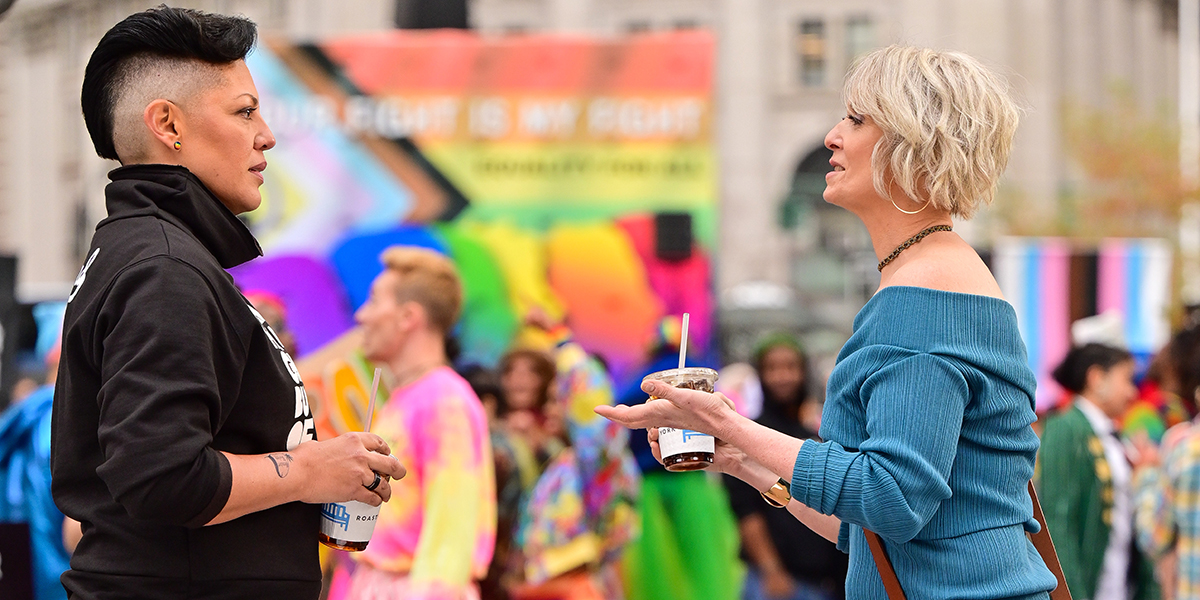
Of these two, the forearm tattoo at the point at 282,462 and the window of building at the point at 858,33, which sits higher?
the window of building at the point at 858,33

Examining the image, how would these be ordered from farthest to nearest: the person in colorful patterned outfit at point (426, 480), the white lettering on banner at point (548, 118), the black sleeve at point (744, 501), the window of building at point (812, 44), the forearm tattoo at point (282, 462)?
the window of building at point (812, 44)
the black sleeve at point (744, 501)
the white lettering on banner at point (548, 118)
the person in colorful patterned outfit at point (426, 480)
the forearm tattoo at point (282, 462)

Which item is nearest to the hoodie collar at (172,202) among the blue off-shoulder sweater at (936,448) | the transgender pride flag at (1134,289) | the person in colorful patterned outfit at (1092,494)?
the blue off-shoulder sweater at (936,448)

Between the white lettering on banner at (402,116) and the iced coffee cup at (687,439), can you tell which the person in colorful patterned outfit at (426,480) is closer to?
the white lettering on banner at (402,116)

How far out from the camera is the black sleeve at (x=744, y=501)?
6.64 m

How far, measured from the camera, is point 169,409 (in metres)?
1.87

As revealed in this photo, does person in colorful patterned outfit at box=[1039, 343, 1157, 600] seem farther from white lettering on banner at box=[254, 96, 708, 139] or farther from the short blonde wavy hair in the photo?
the short blonde wavy hair

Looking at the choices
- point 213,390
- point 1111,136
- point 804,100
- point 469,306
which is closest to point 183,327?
point 213,390

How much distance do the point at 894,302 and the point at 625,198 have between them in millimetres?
3671

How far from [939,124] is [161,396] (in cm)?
145

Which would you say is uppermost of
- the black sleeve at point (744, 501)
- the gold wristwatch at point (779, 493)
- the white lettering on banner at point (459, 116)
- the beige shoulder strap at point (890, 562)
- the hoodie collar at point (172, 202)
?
the white lettering on banner at point (459, 116)

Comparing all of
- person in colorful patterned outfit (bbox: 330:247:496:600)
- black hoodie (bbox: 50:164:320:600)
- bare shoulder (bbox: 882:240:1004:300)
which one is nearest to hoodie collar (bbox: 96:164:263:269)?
black hoodie (bbox: 50:164:320:600)

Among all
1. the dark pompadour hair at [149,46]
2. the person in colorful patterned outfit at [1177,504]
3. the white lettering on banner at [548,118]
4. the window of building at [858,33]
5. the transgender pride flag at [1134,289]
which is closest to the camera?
the dark pompadour hair at [149,46]

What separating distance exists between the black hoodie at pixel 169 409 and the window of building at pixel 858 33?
34210 millimetres

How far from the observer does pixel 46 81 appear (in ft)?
Answer: 109
